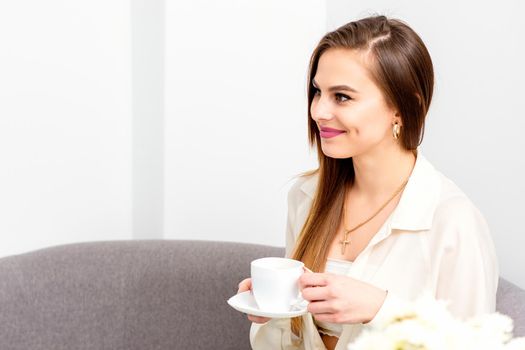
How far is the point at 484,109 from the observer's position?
1642 millimetres

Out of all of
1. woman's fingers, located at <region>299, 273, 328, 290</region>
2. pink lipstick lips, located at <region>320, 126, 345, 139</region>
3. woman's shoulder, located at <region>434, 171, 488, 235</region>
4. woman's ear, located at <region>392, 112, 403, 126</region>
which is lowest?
woman's fingers, located at <region>299, 273, 328, 290</region>

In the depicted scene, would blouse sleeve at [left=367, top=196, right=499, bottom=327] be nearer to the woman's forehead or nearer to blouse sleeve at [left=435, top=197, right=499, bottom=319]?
blouse sleeve at [left=435, top=197, right=499, bottom=319]

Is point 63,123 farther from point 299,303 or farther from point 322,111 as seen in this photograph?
point 299,303

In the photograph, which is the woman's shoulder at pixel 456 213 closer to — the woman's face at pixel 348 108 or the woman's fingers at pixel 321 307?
the woman's face at pixel 348 108

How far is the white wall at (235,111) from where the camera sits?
2.08m

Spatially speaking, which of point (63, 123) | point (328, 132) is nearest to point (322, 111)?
point (328, 132)

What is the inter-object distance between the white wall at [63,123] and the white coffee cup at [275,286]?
1140 millimetres

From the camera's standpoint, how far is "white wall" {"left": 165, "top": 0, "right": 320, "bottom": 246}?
208 cm

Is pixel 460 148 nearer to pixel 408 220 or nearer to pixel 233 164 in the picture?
pixel 408 220

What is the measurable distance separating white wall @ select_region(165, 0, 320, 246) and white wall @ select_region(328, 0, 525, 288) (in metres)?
0.46

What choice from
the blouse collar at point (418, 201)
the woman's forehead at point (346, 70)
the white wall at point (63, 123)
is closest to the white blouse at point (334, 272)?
the blouse collar at point (418, 201)

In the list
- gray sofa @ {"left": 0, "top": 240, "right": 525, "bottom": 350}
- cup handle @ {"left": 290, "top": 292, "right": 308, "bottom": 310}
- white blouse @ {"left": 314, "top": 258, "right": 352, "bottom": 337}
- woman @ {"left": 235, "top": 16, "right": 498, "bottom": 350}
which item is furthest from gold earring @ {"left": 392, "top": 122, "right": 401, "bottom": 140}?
gray sofa @ {"left": 0, "top": 240, "right": 525, "bottom": 350}

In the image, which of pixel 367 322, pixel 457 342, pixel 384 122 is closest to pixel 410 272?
pixel 367 322

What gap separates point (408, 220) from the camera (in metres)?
1.35
